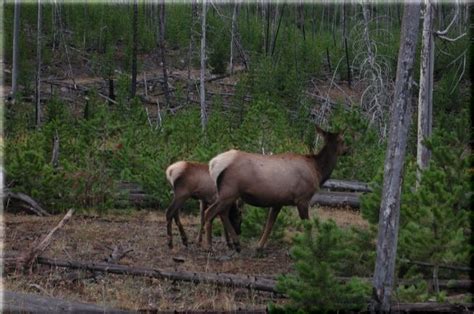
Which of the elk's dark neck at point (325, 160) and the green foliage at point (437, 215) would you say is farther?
the elk's dark neck at point (325, 160)

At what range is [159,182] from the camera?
15.0 metres

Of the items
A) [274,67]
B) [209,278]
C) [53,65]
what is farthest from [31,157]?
[53,65]

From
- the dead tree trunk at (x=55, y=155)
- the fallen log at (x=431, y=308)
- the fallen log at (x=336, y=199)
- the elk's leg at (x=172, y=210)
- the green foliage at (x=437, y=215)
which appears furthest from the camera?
the fallen log at (x=336, y=199)

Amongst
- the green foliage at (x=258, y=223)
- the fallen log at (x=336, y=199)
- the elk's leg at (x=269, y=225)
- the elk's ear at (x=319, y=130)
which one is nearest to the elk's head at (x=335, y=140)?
the elk's ear at (x=319, y=130)

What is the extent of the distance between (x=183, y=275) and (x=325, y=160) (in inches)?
152

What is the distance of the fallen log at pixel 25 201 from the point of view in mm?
14727

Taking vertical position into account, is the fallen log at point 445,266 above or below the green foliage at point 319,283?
below

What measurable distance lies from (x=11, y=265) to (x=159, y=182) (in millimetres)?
5484

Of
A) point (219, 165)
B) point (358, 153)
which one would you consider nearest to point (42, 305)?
point (219, 165)

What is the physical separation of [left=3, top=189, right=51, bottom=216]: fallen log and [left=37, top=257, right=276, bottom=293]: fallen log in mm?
5071

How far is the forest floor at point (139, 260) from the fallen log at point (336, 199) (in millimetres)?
1205

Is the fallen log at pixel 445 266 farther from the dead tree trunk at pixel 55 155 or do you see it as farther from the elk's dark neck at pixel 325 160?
the dead tree trunk at pixel 55 155

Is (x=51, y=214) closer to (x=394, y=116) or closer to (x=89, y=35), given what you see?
(x=394, y=116)

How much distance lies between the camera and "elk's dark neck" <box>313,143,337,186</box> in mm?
12031
